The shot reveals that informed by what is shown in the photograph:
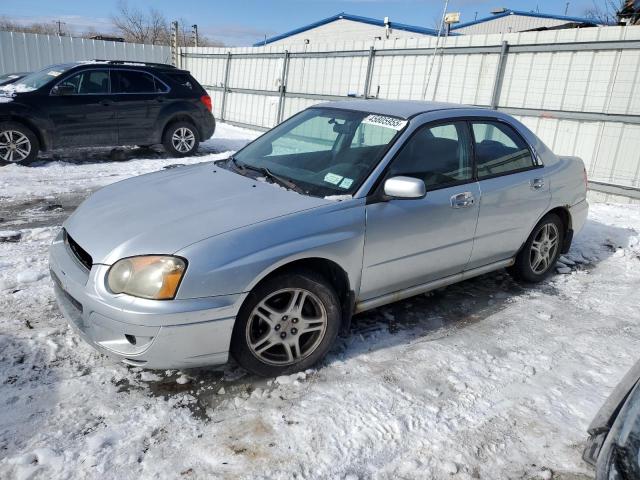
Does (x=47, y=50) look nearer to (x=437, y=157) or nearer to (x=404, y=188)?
(x=437, y=157)

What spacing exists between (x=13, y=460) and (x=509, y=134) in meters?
4.17

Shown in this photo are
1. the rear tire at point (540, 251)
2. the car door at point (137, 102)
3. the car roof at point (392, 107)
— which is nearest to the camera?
the car roof at point (392, 107)

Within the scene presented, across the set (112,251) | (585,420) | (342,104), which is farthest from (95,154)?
(585,420)

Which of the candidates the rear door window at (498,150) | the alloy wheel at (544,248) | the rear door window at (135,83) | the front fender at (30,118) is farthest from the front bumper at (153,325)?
the rear door window at (135,83)

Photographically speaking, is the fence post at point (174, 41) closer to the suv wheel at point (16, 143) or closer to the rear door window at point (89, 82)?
the rear door window at point (89, 82)

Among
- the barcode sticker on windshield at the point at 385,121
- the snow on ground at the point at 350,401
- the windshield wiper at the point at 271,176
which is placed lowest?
the snow on ground at the point at 350,401

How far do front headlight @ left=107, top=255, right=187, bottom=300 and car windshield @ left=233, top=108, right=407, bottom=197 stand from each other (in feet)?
3.49

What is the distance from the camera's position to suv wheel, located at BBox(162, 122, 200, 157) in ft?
32.2

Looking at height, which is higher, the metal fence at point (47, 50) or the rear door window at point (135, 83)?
the metal fence at point (47, 50)

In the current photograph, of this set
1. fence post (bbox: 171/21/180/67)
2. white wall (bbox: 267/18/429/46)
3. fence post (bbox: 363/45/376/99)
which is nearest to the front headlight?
fence post (bbox: 363/45/376/99)

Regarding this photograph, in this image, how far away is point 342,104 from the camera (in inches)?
164

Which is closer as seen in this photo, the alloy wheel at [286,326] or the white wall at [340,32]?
the alloy wheel at [286,326]

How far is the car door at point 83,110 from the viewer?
848 centimetres

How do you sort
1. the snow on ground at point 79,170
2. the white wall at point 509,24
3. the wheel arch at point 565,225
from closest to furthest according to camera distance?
1. the wheel arch at point 565,225
2. the snow on ground at point 79,170
3. the white wall at point 509,24
